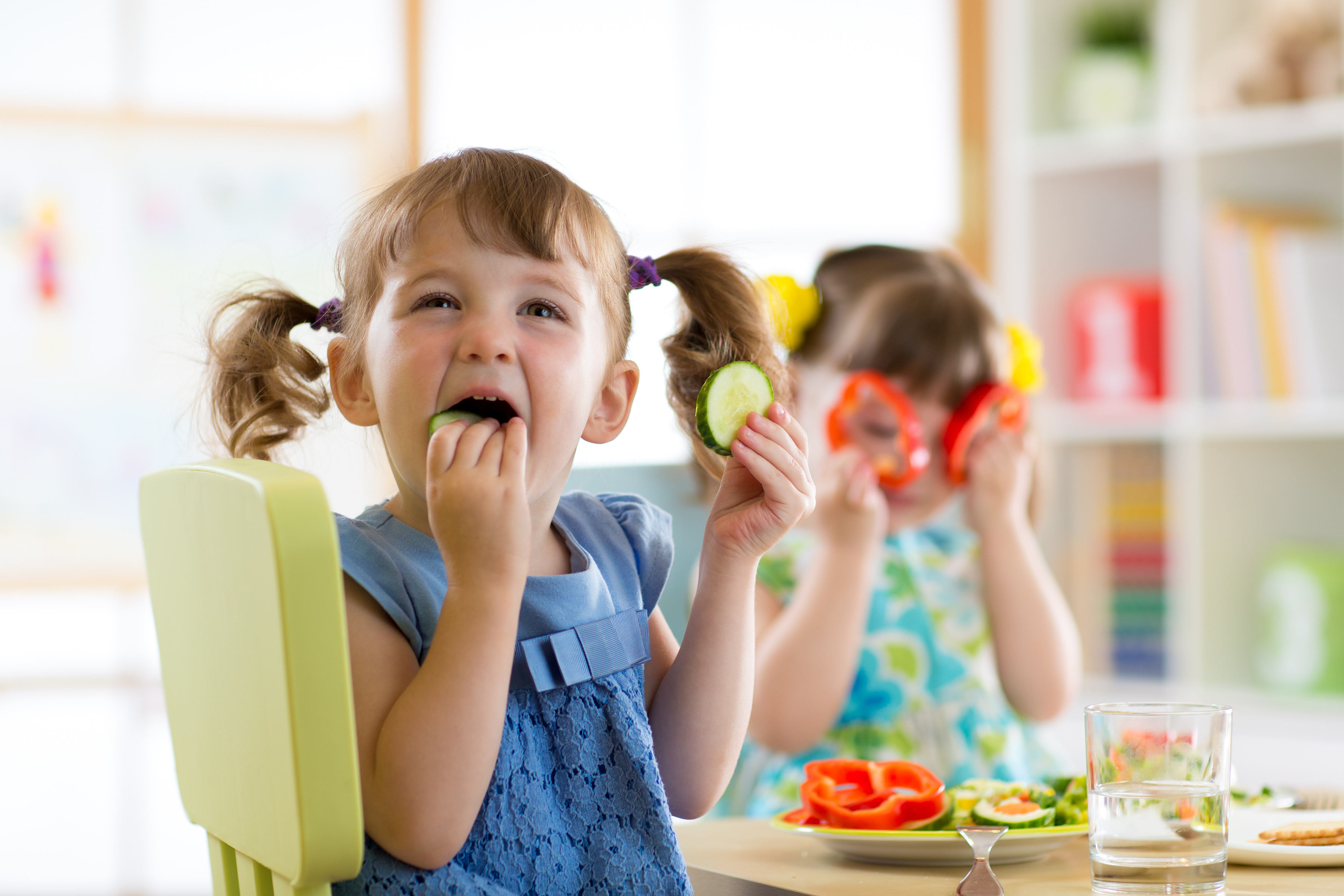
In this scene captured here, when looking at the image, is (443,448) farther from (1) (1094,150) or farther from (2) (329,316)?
(1) (1094,150)

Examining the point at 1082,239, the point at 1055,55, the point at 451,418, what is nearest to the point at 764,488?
the point at 451,418

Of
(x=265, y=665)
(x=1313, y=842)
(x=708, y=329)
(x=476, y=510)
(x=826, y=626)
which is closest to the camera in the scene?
(x=265, y=665)

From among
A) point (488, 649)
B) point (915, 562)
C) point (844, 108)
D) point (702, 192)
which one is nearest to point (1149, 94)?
point (844, 108)

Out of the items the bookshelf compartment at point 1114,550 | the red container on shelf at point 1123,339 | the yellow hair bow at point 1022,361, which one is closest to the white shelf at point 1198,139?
the red container on shelf at point 1123,339

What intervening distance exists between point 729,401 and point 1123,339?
2157mm

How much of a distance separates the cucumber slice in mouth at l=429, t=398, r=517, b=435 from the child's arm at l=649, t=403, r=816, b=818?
180mm

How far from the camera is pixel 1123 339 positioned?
286 cm

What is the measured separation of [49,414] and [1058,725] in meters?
2.23

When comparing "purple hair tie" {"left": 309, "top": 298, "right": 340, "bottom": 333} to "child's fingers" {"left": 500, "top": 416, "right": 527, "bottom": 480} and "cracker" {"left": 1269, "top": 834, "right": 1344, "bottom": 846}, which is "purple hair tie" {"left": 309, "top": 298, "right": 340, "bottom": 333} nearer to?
"child's fingers" {"left": 500, "top": 416, "right": 527, "bottom": 480}

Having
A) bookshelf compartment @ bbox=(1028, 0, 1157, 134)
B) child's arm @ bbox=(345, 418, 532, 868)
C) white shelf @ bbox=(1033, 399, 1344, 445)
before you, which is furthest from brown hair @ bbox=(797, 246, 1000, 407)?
bookshelf compartment @ bbox=(1028, 0, 1157, 134)

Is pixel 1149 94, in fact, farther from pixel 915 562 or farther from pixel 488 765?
pixel 488 765

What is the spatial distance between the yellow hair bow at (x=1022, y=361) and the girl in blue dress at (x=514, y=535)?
2.82ft

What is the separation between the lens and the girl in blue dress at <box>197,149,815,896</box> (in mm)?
755

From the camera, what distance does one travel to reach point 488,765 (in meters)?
0.75
